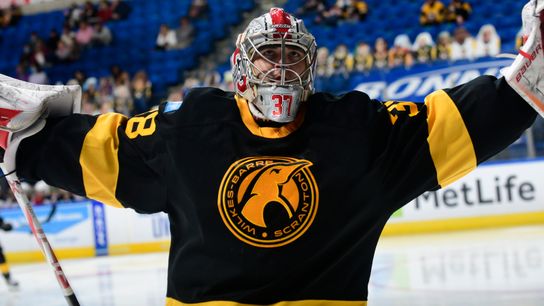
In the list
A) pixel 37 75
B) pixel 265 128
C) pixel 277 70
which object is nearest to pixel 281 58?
pixel 277 70

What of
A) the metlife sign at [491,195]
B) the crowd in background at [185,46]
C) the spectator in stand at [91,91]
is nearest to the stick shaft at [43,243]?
the metlife sign at [491,195]

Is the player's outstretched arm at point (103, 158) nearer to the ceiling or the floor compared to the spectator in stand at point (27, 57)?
nearer to the floor

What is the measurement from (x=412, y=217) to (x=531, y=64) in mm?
6699

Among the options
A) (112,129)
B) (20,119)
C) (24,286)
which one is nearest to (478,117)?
(112,129)

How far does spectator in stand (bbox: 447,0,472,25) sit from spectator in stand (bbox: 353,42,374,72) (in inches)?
50.0

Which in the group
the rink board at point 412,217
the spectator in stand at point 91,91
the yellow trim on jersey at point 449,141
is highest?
the spectator in stand at point 91,91

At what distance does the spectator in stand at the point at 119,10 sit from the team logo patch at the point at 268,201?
477 inches

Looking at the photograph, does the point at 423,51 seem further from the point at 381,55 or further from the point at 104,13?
the point at 104,13

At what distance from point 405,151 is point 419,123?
0.28 feet

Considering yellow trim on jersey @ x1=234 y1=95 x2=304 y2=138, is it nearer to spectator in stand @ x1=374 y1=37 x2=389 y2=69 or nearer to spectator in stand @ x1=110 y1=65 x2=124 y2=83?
spectator in stand @ x1=374 y1=37 x2=389 y2=69

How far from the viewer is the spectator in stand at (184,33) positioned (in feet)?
40.8

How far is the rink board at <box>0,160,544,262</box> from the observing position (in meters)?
7.94

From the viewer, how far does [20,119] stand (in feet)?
6.36

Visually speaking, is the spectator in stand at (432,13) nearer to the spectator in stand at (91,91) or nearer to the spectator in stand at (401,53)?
the spectator in stand at (401,53)
